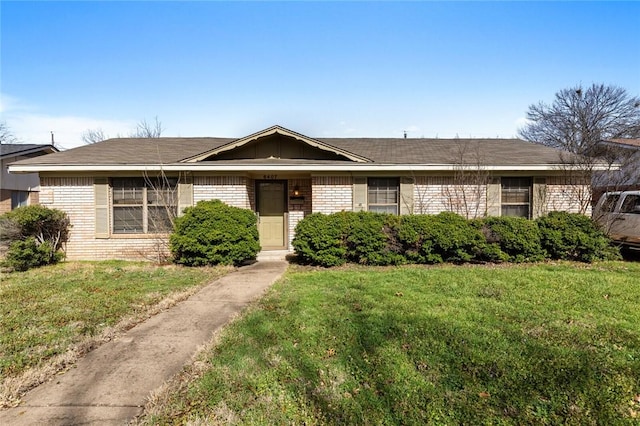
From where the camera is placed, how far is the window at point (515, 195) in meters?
10.4

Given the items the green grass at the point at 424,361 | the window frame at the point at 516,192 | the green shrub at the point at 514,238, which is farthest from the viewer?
the window frame at the point at 516,192

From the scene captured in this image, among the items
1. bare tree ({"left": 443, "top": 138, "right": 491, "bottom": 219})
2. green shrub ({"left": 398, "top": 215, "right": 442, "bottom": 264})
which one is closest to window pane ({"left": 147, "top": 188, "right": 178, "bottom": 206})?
green shrub ({"left": 398, "top": 215, "right": 442, "bottom": 264})

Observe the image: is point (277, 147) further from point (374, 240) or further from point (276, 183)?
point (374, 240)

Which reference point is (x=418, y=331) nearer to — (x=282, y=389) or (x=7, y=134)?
(x=282, y=389)

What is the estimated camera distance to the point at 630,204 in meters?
9.55

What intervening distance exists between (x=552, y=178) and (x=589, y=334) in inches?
302

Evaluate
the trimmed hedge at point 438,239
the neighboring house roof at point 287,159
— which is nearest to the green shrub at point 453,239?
the trimmed hedge at point 438,239

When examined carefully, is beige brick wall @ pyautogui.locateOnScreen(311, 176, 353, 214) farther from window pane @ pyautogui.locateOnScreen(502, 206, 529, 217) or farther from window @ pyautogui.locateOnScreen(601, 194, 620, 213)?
window @ pyautogui.locateOnScreen(601, 194, 620, 213)

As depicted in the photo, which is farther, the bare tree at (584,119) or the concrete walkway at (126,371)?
the bare tree at (584,119)

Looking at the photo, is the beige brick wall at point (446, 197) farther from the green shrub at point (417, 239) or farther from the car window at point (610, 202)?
the car window at point (610, 202)

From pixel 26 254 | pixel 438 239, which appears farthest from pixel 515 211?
pixel 26 254

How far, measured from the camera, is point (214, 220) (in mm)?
8320

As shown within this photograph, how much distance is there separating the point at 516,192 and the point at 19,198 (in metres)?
23.7

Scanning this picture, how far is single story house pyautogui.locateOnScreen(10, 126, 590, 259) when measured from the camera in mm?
9469
